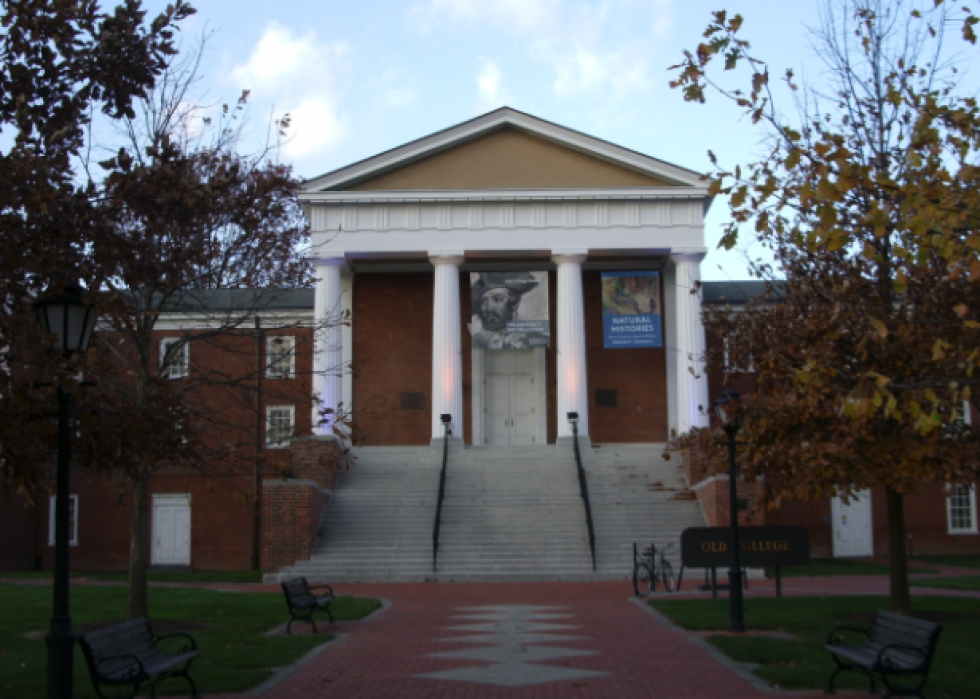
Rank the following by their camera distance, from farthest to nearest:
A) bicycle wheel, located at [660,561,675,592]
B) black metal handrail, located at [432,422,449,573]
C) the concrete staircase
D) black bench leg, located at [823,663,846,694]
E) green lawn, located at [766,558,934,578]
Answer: green lawn, located at [766,558,934,578], black metal handrail, located at [432,422,449,573], the concrete staircase, bicycle wheel, located at [660,561,675,592], black bench leg, located at [823,663,846,694]

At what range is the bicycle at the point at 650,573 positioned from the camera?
65.4 feet

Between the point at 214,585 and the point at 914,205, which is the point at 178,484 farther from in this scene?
the point at 914,205

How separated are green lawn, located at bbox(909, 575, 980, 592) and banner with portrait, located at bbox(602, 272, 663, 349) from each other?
10.8 metres

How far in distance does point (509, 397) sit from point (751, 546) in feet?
56.0

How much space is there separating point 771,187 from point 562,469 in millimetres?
21578

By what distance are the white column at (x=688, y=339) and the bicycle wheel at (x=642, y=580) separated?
8.88 m

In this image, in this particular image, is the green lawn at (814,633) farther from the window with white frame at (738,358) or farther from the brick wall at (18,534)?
the brick wall at (18,534)

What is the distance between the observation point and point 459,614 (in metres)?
17.0

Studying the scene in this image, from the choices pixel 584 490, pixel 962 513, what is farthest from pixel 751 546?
pixel 962 513

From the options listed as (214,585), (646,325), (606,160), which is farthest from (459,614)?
(606,160)

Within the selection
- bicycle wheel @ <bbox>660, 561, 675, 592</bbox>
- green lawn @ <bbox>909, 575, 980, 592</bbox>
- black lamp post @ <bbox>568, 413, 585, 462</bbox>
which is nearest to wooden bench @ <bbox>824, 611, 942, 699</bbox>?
bicycle wheel @ <bbox>660, 561, 675, 592</bbox>

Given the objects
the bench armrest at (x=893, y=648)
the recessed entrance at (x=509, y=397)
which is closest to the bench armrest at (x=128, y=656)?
the bench armrest at (x=893, y=648)

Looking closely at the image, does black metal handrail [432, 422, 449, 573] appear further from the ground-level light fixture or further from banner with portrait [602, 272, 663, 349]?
the ground-level light fixture

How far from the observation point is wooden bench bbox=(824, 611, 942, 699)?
873cm
